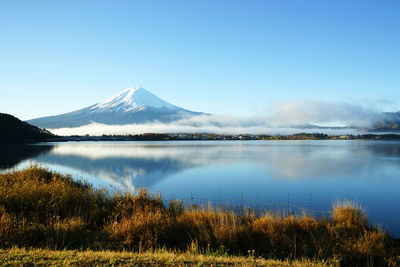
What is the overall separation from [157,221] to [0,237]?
3.68 meters

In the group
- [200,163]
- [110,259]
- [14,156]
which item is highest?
[110,259]

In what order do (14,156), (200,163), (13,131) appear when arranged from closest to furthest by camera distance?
(200,163)
(14,156)
(13,131)

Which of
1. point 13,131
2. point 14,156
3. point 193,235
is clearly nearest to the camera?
point 193,235

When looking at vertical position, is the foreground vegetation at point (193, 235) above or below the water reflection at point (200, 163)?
above

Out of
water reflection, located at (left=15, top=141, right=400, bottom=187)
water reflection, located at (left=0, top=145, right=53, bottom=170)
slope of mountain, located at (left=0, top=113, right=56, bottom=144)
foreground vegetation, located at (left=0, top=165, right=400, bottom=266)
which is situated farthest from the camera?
slope of mountain, located at (left=0, top=113, right=56, bottom=144)

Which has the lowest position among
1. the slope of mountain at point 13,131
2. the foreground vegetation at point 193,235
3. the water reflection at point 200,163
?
the water reflection at point 200,163

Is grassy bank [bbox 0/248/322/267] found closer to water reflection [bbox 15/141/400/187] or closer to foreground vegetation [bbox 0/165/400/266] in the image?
foreground vegetation [bbox 0/165/400/266]

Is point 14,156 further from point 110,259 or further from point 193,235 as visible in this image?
point 110,259

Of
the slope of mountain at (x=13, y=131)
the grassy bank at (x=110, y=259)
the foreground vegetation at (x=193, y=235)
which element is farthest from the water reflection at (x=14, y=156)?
the slope of mountain at (x=13, y=131)

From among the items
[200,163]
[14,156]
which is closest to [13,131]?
[14,156]

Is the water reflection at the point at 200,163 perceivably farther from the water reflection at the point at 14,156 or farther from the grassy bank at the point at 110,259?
the grassy bank at the point at 110,259

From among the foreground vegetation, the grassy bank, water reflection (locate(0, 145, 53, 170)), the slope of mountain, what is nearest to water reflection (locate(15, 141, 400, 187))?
water reflection (locate(0, 145, 53, 170))

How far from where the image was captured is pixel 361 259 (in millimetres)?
6891

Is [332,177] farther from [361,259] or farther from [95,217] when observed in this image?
[95,217]
